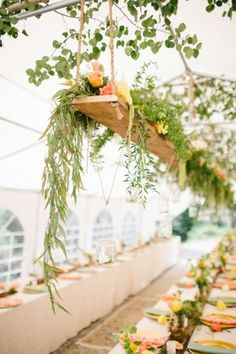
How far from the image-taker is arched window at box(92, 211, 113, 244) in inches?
310

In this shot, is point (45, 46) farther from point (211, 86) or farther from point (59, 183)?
point (211, 86)

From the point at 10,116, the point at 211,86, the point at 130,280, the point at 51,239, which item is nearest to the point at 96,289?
the point at 130,280

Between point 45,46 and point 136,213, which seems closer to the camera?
point 45,46

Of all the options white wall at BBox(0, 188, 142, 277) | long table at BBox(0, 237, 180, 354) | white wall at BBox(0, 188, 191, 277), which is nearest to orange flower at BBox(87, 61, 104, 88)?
white wall at BBox(0, 188, 191, 277)

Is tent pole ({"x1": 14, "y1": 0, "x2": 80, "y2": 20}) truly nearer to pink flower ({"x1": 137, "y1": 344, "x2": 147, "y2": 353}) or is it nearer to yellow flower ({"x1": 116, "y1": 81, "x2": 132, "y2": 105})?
yellow flower ({"x1": 116, "y1": 81, "x2": 132, "y2": 105})

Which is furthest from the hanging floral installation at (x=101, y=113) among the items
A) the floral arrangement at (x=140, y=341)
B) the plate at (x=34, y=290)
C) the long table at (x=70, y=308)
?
the plate at (x=34, y=290)

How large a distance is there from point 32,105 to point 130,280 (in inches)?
164

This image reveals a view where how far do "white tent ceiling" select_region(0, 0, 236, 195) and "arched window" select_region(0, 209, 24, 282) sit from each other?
1003 mm

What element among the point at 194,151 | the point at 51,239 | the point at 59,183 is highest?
the point at 194,151

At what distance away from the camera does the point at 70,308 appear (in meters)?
3.79

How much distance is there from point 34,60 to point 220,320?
100 inches

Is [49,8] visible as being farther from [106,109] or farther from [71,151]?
[71,151]

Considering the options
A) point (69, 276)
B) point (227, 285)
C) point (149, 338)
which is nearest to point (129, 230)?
point (69, 276)

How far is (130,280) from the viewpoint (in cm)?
607
